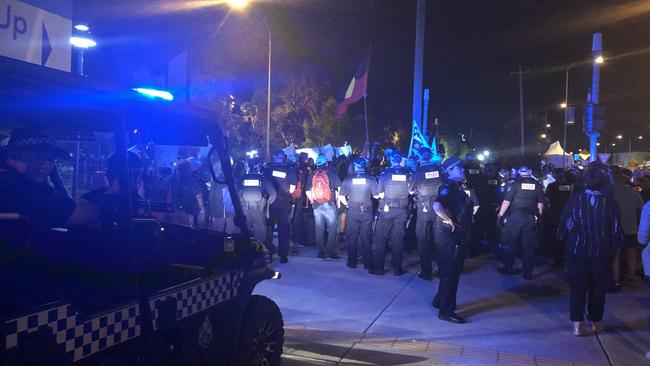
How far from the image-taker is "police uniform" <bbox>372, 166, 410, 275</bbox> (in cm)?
884

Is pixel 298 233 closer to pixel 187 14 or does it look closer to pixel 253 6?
pixel 187 14

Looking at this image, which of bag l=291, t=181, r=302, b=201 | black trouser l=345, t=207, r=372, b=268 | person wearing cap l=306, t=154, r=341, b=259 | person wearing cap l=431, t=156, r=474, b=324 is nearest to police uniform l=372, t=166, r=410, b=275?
black trouser l=345, t=207, r=372, b=268

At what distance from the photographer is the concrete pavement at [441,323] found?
5.34 metres

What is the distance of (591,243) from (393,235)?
3.56 meters

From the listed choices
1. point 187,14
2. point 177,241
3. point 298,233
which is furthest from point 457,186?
point 187,14

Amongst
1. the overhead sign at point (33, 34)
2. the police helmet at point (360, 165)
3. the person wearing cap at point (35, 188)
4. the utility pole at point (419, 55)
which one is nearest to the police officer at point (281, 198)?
the police helmet at point (360, 165)

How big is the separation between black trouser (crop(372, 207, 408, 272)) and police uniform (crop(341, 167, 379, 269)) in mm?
328

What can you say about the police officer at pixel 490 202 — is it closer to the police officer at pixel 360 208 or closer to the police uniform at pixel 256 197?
the police officer at pixel 360 208

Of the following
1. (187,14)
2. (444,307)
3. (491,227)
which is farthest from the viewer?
(187,14)

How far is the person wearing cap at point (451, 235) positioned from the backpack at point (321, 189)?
11.8ft

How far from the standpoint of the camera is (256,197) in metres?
9.23

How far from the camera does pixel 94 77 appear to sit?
2.96 metres

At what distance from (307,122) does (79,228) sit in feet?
108

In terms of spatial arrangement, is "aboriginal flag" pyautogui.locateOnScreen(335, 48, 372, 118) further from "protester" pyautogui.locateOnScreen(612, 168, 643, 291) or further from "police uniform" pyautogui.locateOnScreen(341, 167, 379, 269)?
"protester" pyautogui.locateOnScreen(612, 168, 643, 291)
